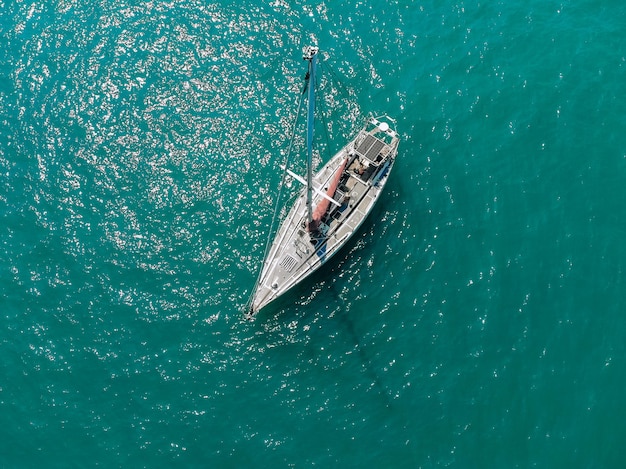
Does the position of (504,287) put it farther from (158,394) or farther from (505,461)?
(158,394)

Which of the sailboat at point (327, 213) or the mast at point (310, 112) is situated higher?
the mast at point (310, 112)

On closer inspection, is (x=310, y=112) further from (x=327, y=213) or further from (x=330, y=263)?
(x=330, y=263)

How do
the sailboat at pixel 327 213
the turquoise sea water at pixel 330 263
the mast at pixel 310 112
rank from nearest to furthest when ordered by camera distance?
the mast at pixel 310 112, the turquoise sea water at pixel 330 263, the sailboat at pixel 327 213

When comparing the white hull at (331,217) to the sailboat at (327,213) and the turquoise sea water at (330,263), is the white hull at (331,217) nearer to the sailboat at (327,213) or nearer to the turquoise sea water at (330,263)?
the sailboat at (327,213)

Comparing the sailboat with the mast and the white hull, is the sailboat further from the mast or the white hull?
the mast

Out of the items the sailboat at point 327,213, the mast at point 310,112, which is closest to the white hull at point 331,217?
the sailboat at point 327,213

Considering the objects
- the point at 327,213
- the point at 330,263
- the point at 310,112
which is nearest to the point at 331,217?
the point at 327,213

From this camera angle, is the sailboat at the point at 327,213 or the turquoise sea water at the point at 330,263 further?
the sailboat at the point at 327,213
